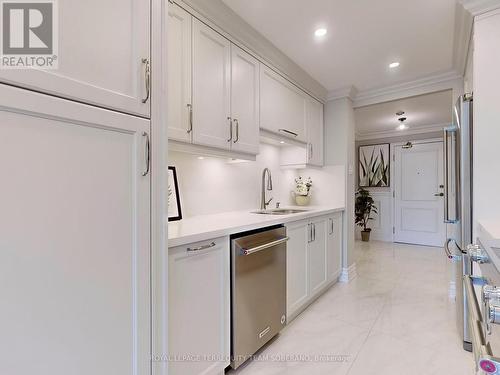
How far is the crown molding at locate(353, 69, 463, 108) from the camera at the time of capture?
9.16 ft

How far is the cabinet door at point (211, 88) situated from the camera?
1.72 meters

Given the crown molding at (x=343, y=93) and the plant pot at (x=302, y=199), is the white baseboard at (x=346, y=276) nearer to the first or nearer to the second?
the plant pot at (x=302, y=199)

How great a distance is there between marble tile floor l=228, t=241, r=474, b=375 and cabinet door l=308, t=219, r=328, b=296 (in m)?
0.18

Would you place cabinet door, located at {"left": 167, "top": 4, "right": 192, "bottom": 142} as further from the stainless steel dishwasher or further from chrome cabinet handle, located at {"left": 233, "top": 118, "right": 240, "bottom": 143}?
the stainless steel dishwasher

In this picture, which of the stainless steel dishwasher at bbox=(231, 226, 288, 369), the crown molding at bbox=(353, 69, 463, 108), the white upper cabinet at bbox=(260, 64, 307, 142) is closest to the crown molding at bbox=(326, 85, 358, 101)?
the crown molding at bbox=(353, 69, 463, 108)

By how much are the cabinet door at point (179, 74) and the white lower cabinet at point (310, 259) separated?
110 centimetres

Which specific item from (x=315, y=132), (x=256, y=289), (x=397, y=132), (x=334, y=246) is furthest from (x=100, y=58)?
(x=397, y=132)

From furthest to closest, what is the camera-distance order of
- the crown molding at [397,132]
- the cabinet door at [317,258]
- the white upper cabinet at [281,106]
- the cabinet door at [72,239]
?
the crown molding at [397,132] < the cabinet door at [317,258] < the white upper cabinet at [281,106] < the cabinet door at [72,239]

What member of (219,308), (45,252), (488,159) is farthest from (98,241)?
(488,159)

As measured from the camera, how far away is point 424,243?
16.9ft

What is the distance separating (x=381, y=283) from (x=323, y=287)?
911 mm

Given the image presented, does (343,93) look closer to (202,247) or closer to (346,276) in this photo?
(346,276)

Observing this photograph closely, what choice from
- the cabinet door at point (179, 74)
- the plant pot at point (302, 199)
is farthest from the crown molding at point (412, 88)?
the cabinet door at point (179, 74)

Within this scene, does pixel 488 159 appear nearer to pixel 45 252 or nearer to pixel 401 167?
pixel 45 252
